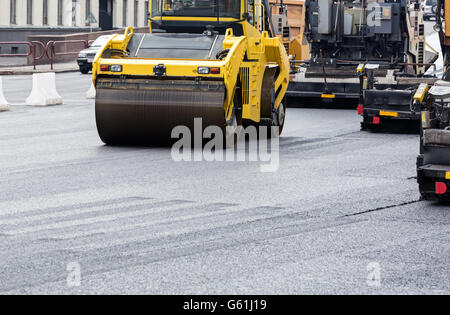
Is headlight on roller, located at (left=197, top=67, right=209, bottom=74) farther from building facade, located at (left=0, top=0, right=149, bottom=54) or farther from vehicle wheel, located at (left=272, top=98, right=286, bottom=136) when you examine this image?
building facade, located at (left=0, top=0, right=149, bottom=54)

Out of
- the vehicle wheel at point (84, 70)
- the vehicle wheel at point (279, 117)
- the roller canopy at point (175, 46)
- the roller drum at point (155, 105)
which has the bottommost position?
the vehicle wheel at point (84, 70)

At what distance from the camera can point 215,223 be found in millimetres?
10039

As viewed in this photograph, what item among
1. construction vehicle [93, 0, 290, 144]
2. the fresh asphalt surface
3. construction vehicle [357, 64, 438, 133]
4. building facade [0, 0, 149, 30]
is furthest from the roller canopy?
building facade [0, 0, 149, 30]

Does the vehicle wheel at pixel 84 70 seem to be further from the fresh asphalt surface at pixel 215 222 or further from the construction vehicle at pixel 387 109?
the fresh asphalt surface at pixel 215 222

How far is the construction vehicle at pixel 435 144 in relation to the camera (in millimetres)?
11078

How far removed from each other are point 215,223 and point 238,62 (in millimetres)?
6673

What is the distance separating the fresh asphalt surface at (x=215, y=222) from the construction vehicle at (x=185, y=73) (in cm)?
53

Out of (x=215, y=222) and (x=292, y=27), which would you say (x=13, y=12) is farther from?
(x=215, y=222)

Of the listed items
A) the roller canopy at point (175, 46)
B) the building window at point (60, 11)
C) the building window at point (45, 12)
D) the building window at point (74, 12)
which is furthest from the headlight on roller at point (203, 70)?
the building window at point (74, 12)

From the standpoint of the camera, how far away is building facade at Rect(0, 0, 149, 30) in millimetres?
53000

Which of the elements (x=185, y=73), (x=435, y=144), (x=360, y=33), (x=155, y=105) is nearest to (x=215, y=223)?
(x=435, y=144)

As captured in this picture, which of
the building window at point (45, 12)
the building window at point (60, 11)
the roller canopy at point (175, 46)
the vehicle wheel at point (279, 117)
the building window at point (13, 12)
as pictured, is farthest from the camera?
the building window at point (60, 11)

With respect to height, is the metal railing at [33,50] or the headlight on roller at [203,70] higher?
the headlight on roller at [203,70]

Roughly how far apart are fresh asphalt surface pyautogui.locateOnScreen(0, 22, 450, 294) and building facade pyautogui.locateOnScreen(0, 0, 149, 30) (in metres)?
31.7
